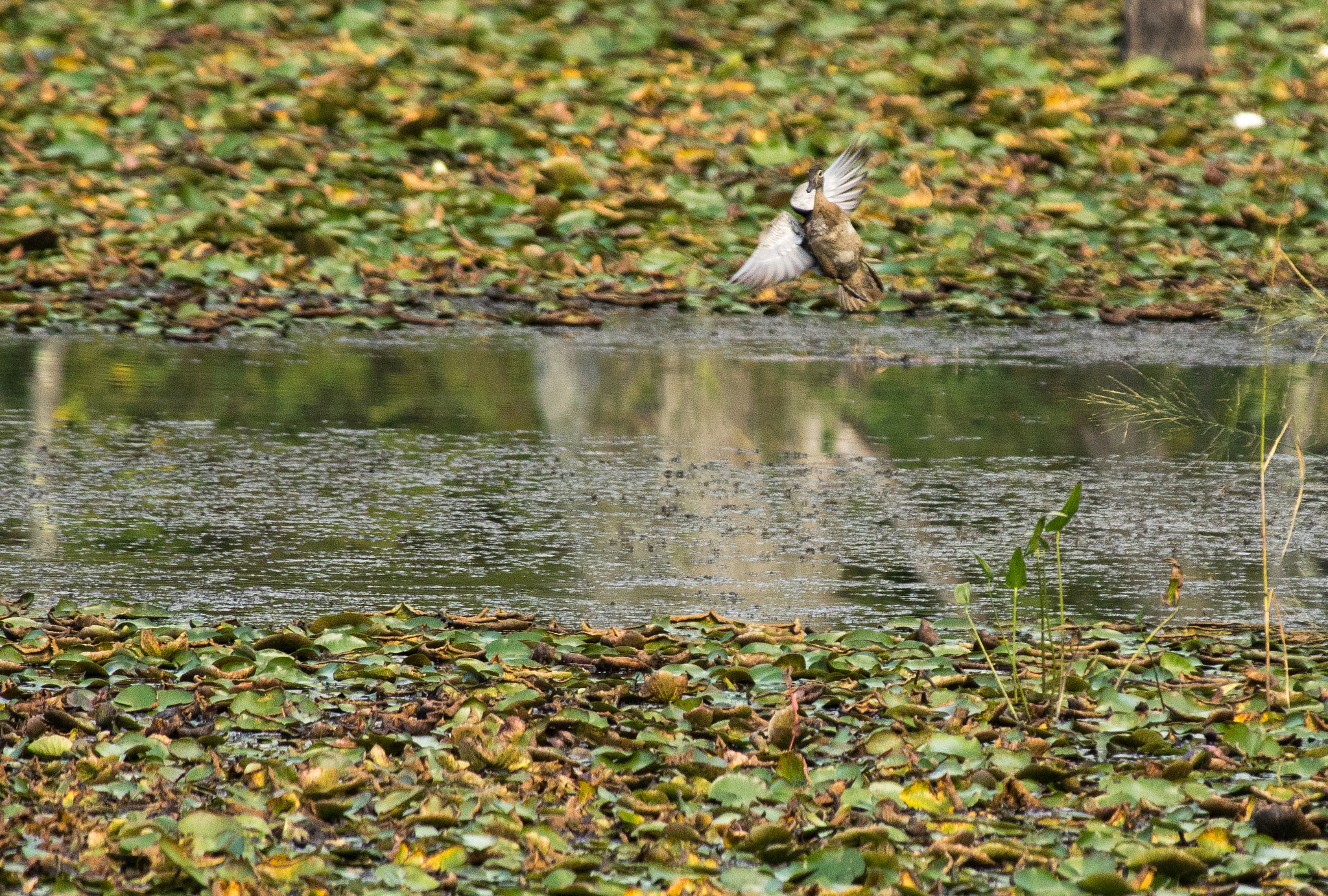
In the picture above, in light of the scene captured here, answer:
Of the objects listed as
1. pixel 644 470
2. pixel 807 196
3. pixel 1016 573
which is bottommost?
pixel 644 470

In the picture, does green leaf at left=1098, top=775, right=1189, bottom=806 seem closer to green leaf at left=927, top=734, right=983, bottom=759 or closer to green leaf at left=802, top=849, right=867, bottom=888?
green leaf at left=927, top=734, right=983, bottom=759

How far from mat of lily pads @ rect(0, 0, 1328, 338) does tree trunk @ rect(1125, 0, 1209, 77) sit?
0.77 ft

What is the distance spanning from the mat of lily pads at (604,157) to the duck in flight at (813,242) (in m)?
0.74

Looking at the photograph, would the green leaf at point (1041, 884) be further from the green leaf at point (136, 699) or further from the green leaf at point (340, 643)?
the green leaf at point (136, 699)

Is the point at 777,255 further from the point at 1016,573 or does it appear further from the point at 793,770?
the point at 793,770

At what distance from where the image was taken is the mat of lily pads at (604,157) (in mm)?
9586

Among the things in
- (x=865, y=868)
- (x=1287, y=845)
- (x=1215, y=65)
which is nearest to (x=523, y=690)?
(x=865, y=868)

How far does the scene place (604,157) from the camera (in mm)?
11438

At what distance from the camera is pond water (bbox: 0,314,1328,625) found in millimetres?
5004

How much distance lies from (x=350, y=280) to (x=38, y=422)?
9.87ft

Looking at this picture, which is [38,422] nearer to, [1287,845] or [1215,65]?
[1287,845]

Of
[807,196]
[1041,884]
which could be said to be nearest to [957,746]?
[1041,884]

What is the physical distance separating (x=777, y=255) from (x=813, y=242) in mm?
193

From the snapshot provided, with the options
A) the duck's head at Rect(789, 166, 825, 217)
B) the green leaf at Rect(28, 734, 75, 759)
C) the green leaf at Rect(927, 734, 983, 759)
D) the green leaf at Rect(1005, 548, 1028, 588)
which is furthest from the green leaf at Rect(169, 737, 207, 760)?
the duck's head at Rect(789, 166, 825, 217)
